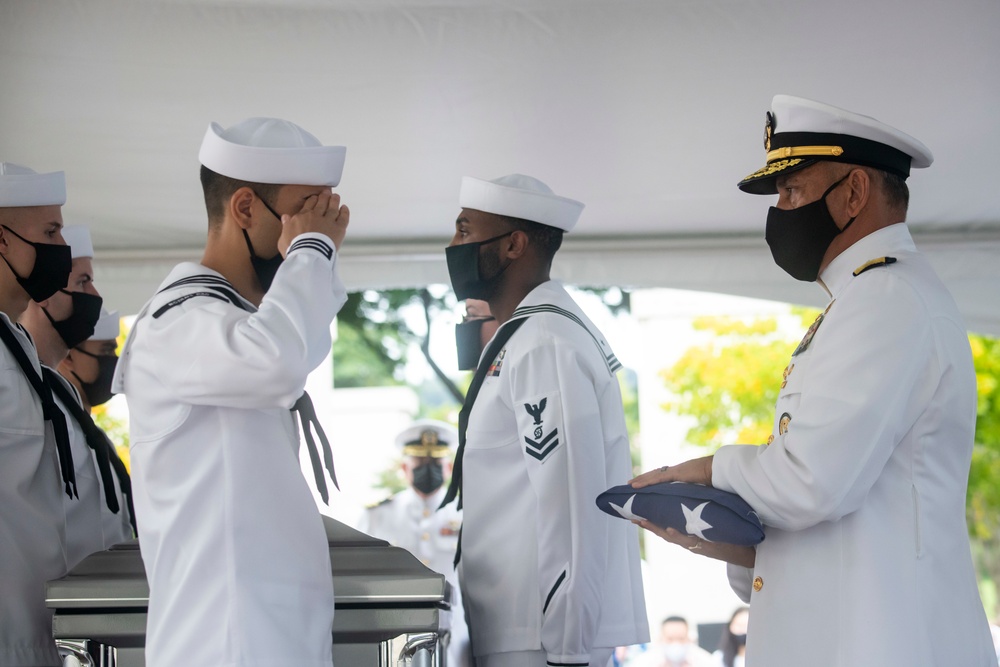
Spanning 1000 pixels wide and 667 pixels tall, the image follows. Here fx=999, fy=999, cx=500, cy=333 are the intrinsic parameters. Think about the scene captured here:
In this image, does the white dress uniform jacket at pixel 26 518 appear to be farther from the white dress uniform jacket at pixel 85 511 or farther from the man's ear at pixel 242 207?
the man's ear at pixel 242 207

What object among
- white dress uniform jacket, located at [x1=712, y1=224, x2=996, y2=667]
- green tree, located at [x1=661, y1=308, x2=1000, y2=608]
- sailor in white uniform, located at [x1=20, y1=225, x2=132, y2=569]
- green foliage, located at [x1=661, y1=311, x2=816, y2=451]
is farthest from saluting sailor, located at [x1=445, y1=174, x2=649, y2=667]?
green foliage, located at [x1=661, y1=311, x2=816, y2=451]

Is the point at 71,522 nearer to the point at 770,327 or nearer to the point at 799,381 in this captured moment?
the point at 799,381

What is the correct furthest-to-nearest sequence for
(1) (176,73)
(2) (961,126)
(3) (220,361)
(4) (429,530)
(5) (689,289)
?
(4) (429,530) → (5) (689,289) → (2) (961,126) → (1) (176,73) → (3) (220,361)

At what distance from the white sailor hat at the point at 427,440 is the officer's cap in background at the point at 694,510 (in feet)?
18.3

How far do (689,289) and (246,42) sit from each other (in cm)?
328

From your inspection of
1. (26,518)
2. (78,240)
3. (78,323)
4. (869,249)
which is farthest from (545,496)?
(78,240)

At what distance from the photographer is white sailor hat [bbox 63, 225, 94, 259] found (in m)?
4.47

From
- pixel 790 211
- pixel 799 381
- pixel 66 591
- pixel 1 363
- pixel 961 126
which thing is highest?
pixel 961 126

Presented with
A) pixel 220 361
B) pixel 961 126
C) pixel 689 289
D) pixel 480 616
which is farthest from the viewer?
pixel 689 289

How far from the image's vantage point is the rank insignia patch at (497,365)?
3369mm

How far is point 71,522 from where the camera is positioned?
3.24 metres

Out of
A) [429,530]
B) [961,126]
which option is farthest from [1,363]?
[429,530]

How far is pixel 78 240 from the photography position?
4.52m

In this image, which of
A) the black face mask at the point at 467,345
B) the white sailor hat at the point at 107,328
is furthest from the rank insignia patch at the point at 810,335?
the white sailor hat at the point at 107,328
